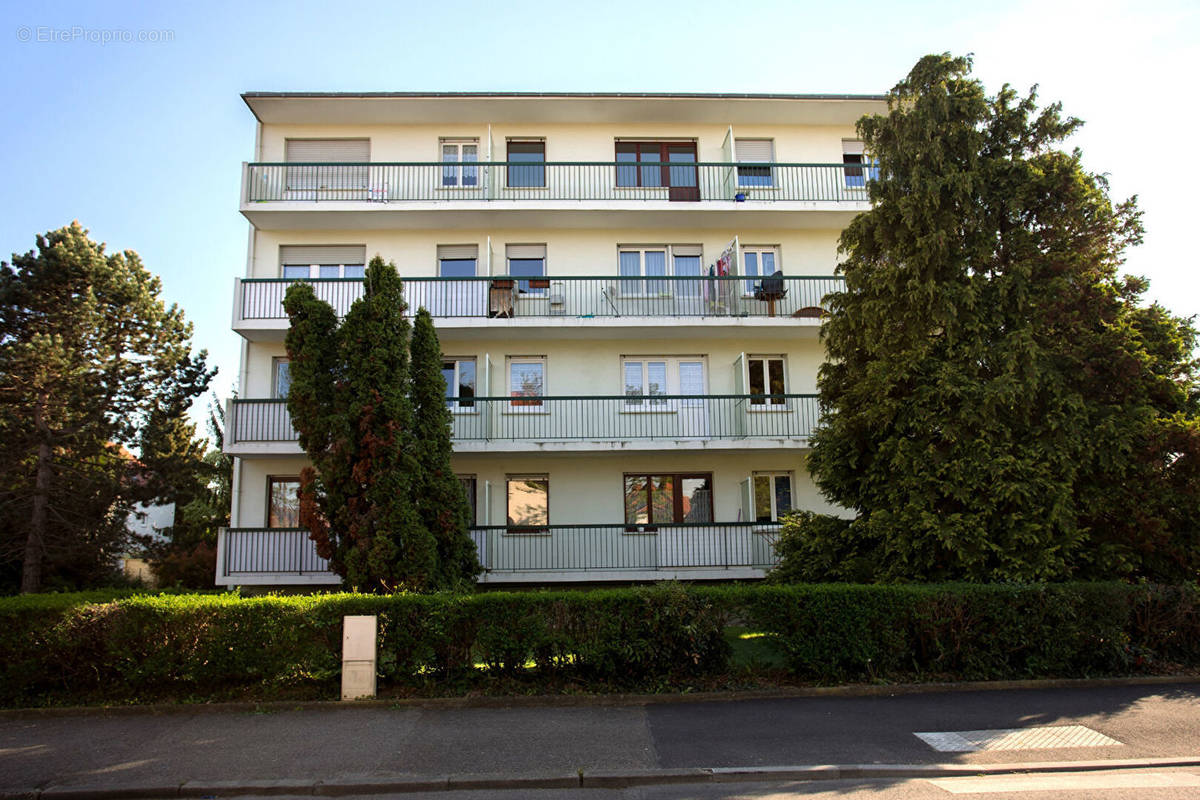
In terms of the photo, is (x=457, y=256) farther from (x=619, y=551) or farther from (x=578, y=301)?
(x=619, y=551)

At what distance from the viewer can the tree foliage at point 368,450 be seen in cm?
1145

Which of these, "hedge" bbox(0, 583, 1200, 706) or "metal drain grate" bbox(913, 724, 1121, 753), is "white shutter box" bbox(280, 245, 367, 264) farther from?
"metal drain grate" bbox(913, 724, 1121, 753)

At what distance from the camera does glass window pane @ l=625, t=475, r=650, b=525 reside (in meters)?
17.9

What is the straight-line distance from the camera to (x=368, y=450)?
1174cm

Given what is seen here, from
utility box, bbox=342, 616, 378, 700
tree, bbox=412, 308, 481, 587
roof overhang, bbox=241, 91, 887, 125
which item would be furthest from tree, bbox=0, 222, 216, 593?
utility box, bbox=342, 616, 378, 700

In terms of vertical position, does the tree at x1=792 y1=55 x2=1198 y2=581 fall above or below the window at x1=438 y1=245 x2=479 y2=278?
below

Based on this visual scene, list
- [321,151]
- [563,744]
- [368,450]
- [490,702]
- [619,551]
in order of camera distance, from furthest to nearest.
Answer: [321,151]
[619,551]
[368,450]
[490,702]
[563,744]

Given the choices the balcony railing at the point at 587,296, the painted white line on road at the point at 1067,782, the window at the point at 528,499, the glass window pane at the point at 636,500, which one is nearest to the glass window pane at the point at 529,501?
the window at the point at 528,499

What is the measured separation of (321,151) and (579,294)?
800cm

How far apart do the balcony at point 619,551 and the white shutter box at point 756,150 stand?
9954 mm

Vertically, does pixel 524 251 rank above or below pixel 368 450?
above

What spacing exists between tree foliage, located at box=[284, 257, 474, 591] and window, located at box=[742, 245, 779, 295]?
10.0 meters

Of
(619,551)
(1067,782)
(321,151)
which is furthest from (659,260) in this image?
(1067,782)

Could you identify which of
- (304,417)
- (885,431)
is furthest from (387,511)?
(885,431)
